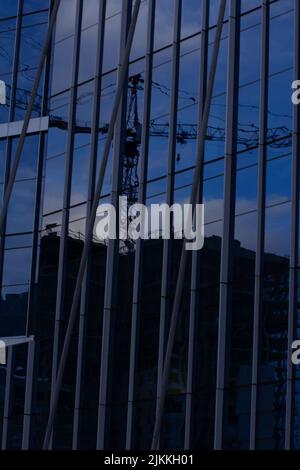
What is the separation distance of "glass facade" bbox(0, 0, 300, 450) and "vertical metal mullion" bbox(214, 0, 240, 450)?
3 centimetres

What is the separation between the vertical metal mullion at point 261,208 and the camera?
95.0 feet

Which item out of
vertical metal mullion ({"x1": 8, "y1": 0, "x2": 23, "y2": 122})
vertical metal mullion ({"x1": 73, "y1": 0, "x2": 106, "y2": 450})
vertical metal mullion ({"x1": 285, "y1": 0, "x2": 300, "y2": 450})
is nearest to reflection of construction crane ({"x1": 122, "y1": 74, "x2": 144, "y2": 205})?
vertical metal mullion ({"x1": 73, "y1": 0, "x2": 106, "y2": 450})

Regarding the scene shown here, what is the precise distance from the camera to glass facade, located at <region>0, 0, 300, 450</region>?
29.4 metres

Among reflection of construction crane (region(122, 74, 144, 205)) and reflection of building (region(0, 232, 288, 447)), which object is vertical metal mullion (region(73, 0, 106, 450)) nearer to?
reflection of building (region(0, 232, 288, 447))

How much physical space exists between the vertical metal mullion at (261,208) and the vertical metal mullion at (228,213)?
2.79ft

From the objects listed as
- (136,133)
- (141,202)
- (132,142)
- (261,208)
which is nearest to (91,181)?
(132,142)

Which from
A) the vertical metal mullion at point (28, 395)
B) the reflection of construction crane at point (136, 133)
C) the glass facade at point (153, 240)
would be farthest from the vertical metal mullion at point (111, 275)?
the vertical metal mullion at point (28, 395)

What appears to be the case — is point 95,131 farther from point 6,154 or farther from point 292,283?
point 292,283

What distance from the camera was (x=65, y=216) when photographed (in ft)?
120

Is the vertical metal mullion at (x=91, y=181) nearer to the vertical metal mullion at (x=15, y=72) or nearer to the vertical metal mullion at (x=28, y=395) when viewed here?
the vertical metal mullion at (x=28, y=395)

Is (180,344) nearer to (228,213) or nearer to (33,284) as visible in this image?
(228,213)

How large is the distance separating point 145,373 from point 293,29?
8.52 metres

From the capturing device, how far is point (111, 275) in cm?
3438
